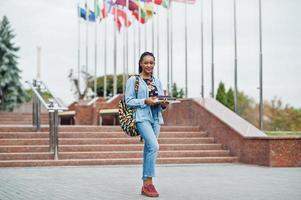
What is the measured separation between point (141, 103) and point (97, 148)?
6224mm

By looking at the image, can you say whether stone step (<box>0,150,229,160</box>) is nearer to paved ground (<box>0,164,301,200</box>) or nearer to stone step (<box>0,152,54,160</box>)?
stone step (<box>0,152,54,160</box>)

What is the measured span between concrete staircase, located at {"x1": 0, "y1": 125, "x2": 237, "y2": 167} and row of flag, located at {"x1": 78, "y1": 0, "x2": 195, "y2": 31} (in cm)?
793

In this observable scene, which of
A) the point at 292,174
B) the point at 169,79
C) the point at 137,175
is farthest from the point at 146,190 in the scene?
the point at 169,79

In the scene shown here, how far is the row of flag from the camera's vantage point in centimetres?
2292

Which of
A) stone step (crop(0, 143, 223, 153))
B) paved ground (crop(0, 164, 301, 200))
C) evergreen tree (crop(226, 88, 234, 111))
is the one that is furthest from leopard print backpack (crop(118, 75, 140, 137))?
evergreen tree (crop(226, 88, 234, 111))

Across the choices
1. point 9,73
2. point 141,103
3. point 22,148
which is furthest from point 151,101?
point 9,73

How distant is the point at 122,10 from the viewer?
82.7ft

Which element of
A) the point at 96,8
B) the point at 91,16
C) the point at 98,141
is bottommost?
the point at 98,141

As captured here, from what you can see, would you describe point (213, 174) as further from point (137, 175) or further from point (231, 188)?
point (231, 188)

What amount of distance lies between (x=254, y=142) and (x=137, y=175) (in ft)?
11.8

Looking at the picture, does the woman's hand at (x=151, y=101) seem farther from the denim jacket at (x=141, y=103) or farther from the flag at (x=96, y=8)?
the flag at (x=96, y=8)

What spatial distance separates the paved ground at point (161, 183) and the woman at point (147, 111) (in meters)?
0.31

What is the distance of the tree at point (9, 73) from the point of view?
125 feet

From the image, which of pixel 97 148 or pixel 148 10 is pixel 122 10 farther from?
pixel 97 148
